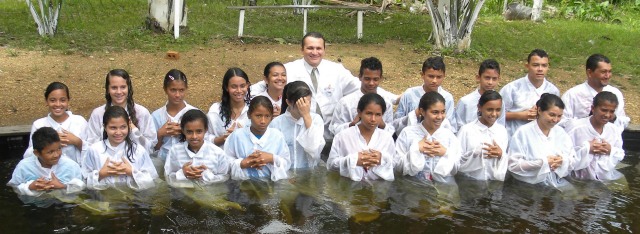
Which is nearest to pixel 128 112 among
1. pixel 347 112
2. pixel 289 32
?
pixel 347 112

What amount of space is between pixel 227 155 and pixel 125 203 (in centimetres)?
89

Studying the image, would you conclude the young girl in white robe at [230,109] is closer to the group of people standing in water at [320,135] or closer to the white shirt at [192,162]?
the group of people standing in water at [320,135]

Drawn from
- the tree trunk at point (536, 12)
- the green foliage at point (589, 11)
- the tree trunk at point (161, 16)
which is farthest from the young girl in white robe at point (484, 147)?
the green foliage at point (589, 11)

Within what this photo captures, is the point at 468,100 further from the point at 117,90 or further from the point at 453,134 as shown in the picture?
the point at 117,90

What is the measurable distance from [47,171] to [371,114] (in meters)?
2.46

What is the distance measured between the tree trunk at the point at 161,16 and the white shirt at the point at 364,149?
5643 mm

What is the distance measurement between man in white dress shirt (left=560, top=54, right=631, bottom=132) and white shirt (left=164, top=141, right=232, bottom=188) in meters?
3.15

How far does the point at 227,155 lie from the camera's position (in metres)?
5.26

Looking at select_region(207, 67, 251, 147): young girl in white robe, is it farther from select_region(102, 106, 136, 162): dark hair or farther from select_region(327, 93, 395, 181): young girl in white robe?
select_region(327, 93, 395, 181): young girl in white robe

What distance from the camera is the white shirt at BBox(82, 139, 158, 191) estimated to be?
4.94 m

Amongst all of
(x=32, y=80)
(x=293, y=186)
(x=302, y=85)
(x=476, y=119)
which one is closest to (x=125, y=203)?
(x=293, y=186)

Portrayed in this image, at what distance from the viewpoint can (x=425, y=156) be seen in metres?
5.39

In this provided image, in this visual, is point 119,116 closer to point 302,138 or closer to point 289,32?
point 302,138

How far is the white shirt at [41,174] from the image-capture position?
4.79 m
